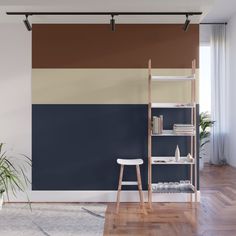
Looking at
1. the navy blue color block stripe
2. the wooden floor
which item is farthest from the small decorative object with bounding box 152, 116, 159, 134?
the wooden floor

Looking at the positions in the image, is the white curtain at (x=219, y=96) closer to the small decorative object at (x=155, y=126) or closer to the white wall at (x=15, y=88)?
the small decorative object at (x=155, y=126)

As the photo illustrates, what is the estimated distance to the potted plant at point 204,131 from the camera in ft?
23.3

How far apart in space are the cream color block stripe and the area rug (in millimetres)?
1430

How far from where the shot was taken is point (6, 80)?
454 cm

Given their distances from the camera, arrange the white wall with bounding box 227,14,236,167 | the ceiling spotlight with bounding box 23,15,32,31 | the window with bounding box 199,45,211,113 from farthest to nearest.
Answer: the window with bounding box 199,45,211,113
the white wall with bounding box 227,14,236,167
the ceiling spotlight with bounding box 23,15,32,31

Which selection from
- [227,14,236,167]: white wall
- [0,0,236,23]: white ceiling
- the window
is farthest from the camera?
the window

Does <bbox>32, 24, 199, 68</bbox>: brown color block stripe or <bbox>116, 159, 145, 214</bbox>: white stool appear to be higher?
<bbox>32, 24, 199, 68</bbox>: brown color block stripe

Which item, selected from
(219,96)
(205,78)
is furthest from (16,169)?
(205,78)

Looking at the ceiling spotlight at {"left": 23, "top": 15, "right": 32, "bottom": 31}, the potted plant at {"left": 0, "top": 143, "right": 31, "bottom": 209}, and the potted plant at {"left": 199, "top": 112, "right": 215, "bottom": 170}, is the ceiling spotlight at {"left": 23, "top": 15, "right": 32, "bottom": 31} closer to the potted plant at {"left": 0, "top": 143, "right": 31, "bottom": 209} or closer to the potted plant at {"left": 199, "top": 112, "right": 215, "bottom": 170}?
the potted plant at {"left": 0, "top": 143, "right": 31, "bottom": 209}

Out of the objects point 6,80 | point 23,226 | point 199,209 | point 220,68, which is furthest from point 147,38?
point 220,68

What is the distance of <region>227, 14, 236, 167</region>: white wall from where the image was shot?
6.95 metres

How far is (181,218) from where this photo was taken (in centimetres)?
379

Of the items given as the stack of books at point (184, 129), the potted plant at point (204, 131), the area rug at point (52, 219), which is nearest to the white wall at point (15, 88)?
the area rug at point (52, 219)

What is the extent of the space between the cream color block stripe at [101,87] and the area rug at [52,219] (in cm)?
143
